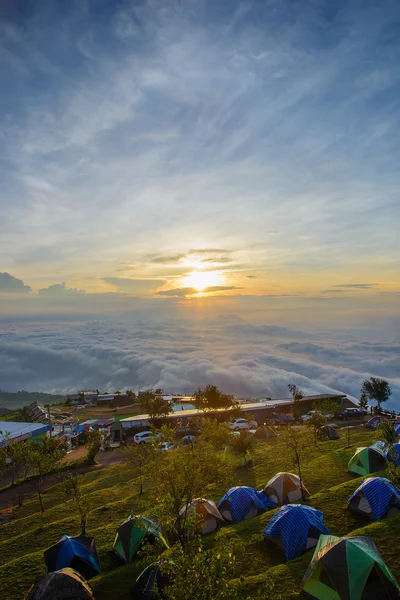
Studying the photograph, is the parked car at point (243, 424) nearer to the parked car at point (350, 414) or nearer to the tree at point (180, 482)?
the parked car at point (350, 414)

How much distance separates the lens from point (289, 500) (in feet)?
69.0

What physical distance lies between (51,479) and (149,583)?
24.3 m

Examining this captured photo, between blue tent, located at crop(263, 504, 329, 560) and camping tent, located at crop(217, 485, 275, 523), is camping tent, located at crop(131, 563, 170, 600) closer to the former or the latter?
blue tent, located at crop(263, 504, 329, 560)

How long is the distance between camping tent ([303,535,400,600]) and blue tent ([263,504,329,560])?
8.90 feet

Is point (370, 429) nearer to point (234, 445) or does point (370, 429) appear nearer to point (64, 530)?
point (234, 445)

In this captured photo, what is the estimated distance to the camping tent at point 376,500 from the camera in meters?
18.1

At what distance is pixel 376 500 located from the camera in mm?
18266

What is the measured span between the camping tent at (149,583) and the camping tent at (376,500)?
10.6 metres

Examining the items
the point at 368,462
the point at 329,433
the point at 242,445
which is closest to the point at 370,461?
the point at 368,462

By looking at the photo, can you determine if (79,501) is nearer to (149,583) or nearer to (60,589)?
(60,589)

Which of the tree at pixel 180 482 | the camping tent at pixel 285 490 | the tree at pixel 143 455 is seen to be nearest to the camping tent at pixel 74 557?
the tree at pixel 143 455

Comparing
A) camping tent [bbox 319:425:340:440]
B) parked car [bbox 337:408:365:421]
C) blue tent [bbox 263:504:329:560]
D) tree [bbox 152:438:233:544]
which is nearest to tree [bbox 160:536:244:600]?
tree [bbox 152:438:233:544]

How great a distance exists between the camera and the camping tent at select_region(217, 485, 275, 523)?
797 inches

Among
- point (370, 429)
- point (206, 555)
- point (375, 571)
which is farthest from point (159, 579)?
point (370, 429)
